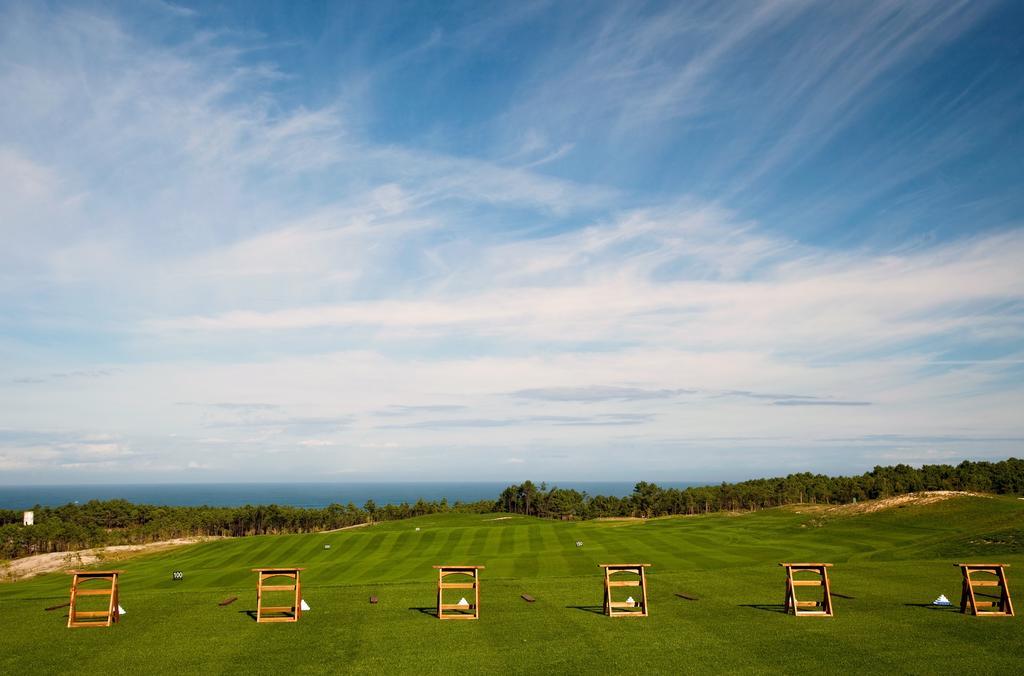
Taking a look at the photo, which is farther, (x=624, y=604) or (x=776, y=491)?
(x=776, y=491)

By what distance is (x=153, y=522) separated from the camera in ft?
372

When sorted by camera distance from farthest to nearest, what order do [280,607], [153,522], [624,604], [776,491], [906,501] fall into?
1. [776,491]
2. [153,522]
3. [906,501]
4. [280,607]
5. [624,604]

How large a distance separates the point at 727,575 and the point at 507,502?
433ft

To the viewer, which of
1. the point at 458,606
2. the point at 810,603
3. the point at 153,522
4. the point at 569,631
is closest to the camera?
the point at 569,631

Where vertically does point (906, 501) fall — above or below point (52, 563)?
above

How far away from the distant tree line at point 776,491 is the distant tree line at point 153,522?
20.2m

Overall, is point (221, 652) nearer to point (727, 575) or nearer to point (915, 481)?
point (727, 575)

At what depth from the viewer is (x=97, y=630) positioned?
17.7 metres

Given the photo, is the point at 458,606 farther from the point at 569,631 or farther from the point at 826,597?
the point at 826,597

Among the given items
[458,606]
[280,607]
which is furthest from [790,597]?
[280,607]

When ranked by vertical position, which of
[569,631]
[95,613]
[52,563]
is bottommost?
[52,563]

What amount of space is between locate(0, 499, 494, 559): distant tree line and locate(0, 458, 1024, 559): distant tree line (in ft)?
0.51

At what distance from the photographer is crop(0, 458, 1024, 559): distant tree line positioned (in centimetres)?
9731

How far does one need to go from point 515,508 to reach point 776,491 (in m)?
59.2
